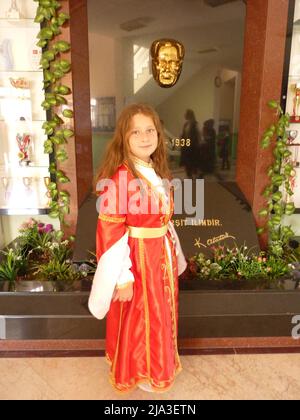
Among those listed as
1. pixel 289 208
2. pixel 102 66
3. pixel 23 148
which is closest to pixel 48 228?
pixel 23 148

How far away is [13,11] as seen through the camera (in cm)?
190

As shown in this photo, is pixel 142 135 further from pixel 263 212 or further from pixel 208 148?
pixel 263 212

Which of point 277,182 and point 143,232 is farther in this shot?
point 277,182

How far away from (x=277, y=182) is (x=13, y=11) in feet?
6.45

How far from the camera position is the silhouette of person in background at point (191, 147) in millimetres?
2045

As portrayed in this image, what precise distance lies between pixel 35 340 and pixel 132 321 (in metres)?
0.72

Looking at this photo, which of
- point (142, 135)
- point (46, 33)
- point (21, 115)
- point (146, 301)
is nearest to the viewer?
point (142, 135)

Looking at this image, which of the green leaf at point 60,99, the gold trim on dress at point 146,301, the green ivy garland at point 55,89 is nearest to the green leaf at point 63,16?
the green ivy garland at point 55,89

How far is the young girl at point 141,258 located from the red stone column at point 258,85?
95cm

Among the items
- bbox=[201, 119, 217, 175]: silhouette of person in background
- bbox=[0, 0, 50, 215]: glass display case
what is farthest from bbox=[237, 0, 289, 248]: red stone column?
bbox=[0, 0, 50, 215]: glass display case

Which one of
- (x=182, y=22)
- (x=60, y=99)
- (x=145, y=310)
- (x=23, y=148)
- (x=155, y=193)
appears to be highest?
(x=182, y=22)

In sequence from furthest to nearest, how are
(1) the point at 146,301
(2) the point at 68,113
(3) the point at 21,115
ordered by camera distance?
(3) the point at 21,115, (2) the point at 68,113, (1) the point at 146,301

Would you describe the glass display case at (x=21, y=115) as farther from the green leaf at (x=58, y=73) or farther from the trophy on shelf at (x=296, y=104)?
the trophy on shelf at (x=296, y=104)

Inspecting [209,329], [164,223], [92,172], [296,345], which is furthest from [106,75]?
[296,345]
